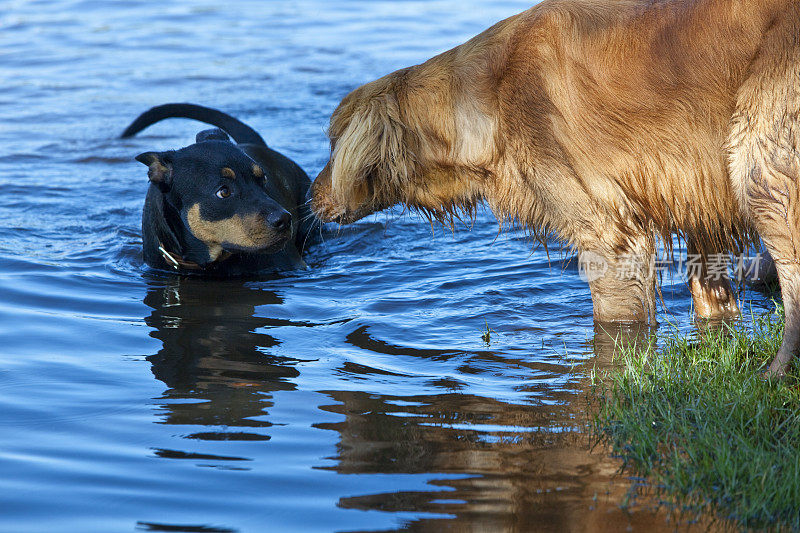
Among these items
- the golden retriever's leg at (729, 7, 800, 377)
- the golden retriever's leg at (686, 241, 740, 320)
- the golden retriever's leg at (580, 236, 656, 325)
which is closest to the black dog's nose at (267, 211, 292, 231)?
the golden retriever's leg at (580, 236, 656, 325)

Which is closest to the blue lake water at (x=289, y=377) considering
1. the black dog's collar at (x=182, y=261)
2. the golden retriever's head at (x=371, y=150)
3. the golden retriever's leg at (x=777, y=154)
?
the black dog's collar at (x=182, y=261)

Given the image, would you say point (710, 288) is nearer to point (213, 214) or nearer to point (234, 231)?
point (234, 231)

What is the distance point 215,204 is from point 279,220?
0.51 meters

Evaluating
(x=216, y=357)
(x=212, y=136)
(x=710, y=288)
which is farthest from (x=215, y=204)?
(x=710, y=288)

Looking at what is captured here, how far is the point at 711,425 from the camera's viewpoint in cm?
383

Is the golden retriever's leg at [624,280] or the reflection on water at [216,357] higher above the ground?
the golden retriever's leg at [624,280]

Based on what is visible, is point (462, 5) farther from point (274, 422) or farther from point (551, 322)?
point (274, 422)

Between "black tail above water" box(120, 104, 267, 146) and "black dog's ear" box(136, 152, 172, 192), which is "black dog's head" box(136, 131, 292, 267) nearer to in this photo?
"black dog's ear" box(136, 152, 172, 192)

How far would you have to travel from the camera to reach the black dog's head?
6.36 m

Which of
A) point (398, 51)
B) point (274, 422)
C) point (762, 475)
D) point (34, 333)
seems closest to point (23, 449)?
point (274, 422)

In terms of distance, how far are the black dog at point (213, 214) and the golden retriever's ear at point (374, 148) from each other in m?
1.03

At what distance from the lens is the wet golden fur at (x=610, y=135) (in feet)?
13.9

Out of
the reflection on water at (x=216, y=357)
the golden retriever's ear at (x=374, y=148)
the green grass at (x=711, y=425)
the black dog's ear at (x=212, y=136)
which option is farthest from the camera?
the black dog's ear at (x=212, y=136)

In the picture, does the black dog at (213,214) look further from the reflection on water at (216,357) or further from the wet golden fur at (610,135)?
the wet golden fur at (610,135)
